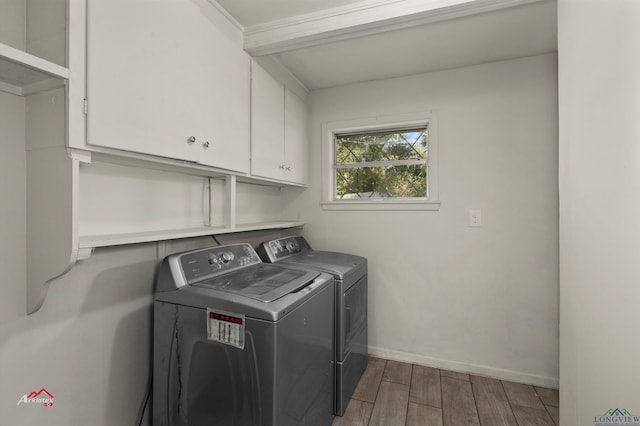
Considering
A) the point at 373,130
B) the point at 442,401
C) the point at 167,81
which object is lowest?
the point at 442,401

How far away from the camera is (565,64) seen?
1.21m

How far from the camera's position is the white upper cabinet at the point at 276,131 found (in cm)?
178

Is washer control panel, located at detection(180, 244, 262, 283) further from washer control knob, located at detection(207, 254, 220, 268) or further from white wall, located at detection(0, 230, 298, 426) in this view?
white wall, located at detection(0, 230, 298, 426)

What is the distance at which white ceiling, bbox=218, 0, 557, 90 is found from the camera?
157 centimetres

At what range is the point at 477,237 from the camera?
2111mm

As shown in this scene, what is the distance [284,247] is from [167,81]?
1273 millimetres

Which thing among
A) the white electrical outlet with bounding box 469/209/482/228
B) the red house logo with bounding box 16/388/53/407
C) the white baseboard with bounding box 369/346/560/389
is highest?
the white electrical outlet with bounding box 469/209/482/228

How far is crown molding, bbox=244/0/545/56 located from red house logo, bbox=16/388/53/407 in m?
1.84

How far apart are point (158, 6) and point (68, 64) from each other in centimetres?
45

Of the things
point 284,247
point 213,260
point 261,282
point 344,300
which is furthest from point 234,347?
point 284,247

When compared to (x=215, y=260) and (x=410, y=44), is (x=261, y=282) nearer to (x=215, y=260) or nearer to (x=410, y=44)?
(x=215, y=260)

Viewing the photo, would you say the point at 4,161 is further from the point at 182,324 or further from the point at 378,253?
the point at 378,253

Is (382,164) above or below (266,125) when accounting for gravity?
below

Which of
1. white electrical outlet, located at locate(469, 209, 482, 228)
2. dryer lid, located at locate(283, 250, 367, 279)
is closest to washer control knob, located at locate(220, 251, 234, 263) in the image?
dryer lid, located at locate(283, 250, 367, 279)
